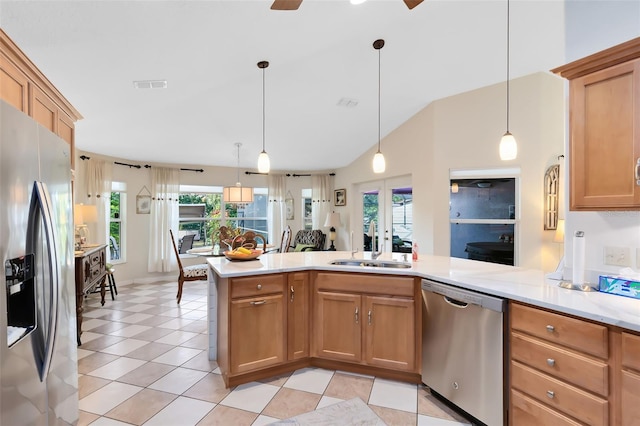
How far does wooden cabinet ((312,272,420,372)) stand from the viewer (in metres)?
2.39

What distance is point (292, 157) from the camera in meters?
6.21

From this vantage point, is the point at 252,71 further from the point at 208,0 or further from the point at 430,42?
the point at 430,42

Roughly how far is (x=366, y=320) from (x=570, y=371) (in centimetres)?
129

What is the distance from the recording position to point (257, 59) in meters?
3.12

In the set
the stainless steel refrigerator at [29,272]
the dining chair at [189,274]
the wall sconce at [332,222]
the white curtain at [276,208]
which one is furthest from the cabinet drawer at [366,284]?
the white curtain at [276,208]

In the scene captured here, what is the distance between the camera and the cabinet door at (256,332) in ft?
7.73

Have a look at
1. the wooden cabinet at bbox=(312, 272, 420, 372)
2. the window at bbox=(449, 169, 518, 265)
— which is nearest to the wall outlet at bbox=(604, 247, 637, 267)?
the wooden cabinet at bbox=(312, 272, 420, 372)

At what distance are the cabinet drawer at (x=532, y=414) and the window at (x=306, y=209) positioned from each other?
5.81 m

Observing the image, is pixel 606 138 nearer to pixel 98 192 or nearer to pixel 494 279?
pixel 494 279

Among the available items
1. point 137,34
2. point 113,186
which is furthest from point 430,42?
point 113,186

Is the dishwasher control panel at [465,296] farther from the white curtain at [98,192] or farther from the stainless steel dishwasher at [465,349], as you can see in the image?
the white curtain at [98,192]

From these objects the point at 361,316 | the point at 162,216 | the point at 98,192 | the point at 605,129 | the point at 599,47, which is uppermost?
the point at 599,47

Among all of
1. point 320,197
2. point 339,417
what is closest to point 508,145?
point 339,417

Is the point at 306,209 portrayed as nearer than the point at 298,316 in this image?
No
